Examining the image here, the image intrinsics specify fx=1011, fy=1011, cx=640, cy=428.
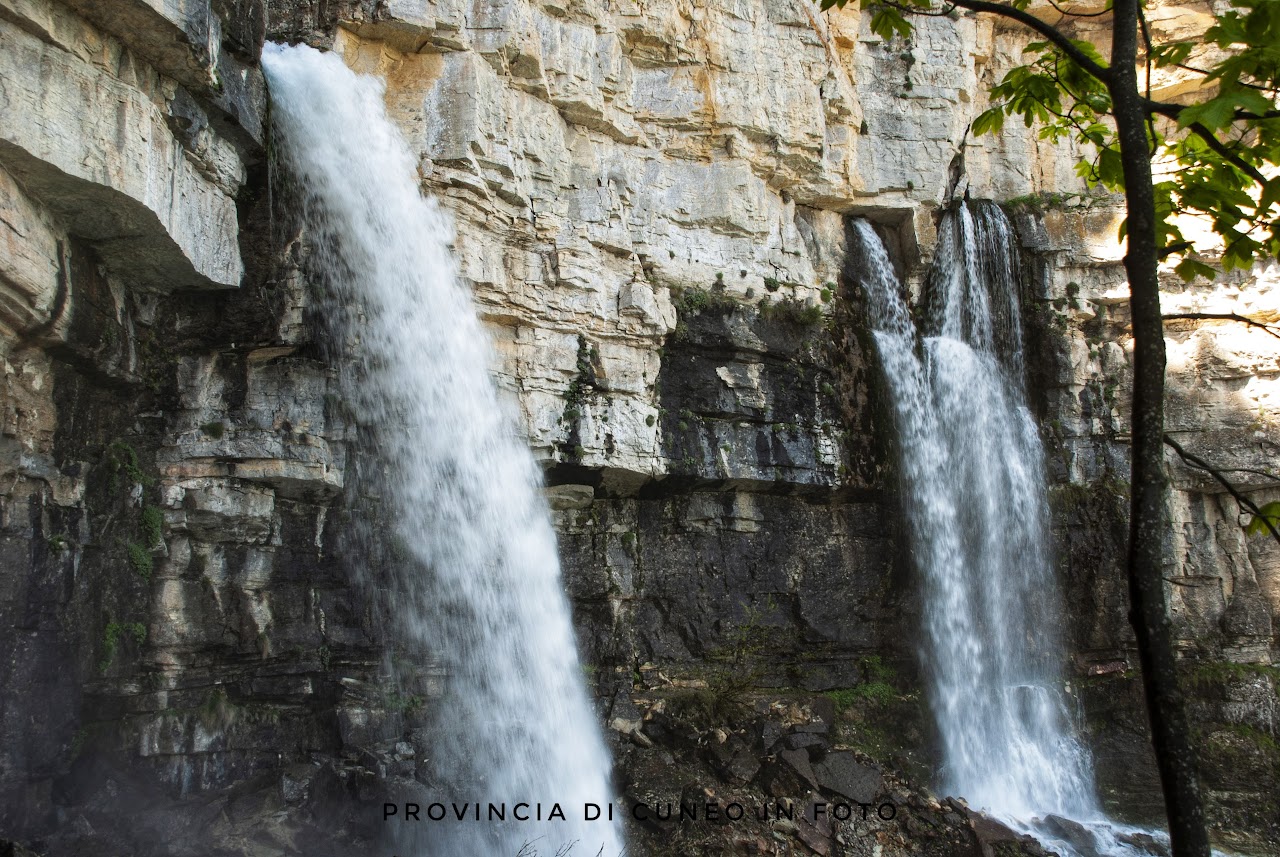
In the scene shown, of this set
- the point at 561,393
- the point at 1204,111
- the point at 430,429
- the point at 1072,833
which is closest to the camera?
the point at 1204,111

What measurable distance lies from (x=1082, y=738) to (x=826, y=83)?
10.2m

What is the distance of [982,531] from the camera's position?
14.6 meters

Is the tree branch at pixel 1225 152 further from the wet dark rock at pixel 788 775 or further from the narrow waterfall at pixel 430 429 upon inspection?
the narrow waterfall at pixel 430 429

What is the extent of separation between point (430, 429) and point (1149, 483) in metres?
9.40

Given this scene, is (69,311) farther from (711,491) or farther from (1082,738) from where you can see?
(1082,738)

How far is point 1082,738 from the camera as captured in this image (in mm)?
13727

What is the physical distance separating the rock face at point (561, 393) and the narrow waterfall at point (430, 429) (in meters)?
0.37

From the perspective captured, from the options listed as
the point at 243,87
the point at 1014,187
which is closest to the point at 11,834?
the point at 243,87

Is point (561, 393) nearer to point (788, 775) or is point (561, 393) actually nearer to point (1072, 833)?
point (788, 775)

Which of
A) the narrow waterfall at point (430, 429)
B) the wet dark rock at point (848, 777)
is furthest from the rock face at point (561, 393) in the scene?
the narrow waterfall at point (430, 429)

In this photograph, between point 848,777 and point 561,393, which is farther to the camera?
point 561,393

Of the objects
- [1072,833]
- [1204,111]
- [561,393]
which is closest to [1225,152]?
[1204,111]

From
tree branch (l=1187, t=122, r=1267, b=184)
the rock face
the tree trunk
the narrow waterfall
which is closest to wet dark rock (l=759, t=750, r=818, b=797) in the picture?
the rock face

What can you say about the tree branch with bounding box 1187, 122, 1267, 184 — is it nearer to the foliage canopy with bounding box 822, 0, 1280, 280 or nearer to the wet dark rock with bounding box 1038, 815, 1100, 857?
the foliage canopy with bounding box 822, 0, 1280, 280
